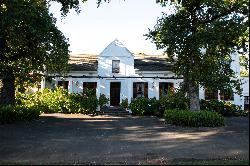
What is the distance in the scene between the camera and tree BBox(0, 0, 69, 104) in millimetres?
21641

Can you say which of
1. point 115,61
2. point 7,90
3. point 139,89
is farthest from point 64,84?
point 7,90

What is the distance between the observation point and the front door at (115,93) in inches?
1487

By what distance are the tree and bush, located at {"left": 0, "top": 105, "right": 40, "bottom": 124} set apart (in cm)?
173

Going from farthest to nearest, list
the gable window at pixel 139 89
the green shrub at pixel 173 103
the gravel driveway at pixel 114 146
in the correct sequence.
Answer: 1. the gable window at pixel 139 89
2. the green shrub at pixel 173 103
3. the gravel driveway at pixel 114 146

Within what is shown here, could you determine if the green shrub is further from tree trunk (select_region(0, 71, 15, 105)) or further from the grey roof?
tree trunk (select_region(0, 71, 15, 105))

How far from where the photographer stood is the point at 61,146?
14.0 metres

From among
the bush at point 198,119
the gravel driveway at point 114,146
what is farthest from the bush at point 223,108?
the gravel driveway at point 114,146

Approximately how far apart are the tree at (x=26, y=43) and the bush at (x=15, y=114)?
1.73 meters

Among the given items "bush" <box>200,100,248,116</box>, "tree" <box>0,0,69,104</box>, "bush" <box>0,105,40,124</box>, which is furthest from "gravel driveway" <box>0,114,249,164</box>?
"bush" <box>200,100,248,116</box>

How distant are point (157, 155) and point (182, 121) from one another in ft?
35.6

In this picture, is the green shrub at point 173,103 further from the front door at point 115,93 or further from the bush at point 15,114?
the bush at point 15,114

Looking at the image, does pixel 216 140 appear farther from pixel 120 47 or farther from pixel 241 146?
pixel 120 47

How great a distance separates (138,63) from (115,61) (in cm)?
288

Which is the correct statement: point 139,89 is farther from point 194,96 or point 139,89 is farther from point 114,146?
point 114,146
